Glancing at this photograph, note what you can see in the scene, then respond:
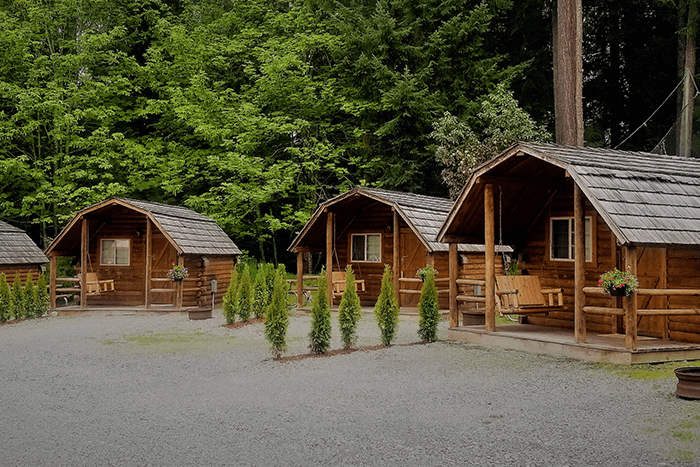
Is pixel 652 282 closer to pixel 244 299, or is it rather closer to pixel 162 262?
pixel 244 299

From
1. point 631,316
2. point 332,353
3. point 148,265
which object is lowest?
point 332,353

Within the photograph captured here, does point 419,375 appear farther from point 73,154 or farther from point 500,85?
point 73,154

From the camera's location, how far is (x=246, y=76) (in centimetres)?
3241

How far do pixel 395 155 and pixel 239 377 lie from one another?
Result: 59.4 ft

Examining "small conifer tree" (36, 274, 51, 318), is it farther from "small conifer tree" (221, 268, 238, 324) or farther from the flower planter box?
the flower planter box

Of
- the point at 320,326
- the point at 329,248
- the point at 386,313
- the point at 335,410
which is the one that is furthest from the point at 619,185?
the point at 329,248

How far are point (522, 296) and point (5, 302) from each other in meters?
13.7

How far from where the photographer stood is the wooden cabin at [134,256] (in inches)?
819

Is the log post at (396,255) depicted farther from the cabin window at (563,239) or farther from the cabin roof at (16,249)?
the cabin roof at (16,249)

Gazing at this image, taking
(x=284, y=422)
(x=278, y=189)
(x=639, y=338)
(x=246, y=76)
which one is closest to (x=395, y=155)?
(x=278, y=189)

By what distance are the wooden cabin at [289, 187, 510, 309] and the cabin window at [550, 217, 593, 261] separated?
4.20 meters

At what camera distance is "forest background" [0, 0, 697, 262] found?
1064 inches

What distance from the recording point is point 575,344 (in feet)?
36.8

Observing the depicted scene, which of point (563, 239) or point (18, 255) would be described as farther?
point (18, 255)
